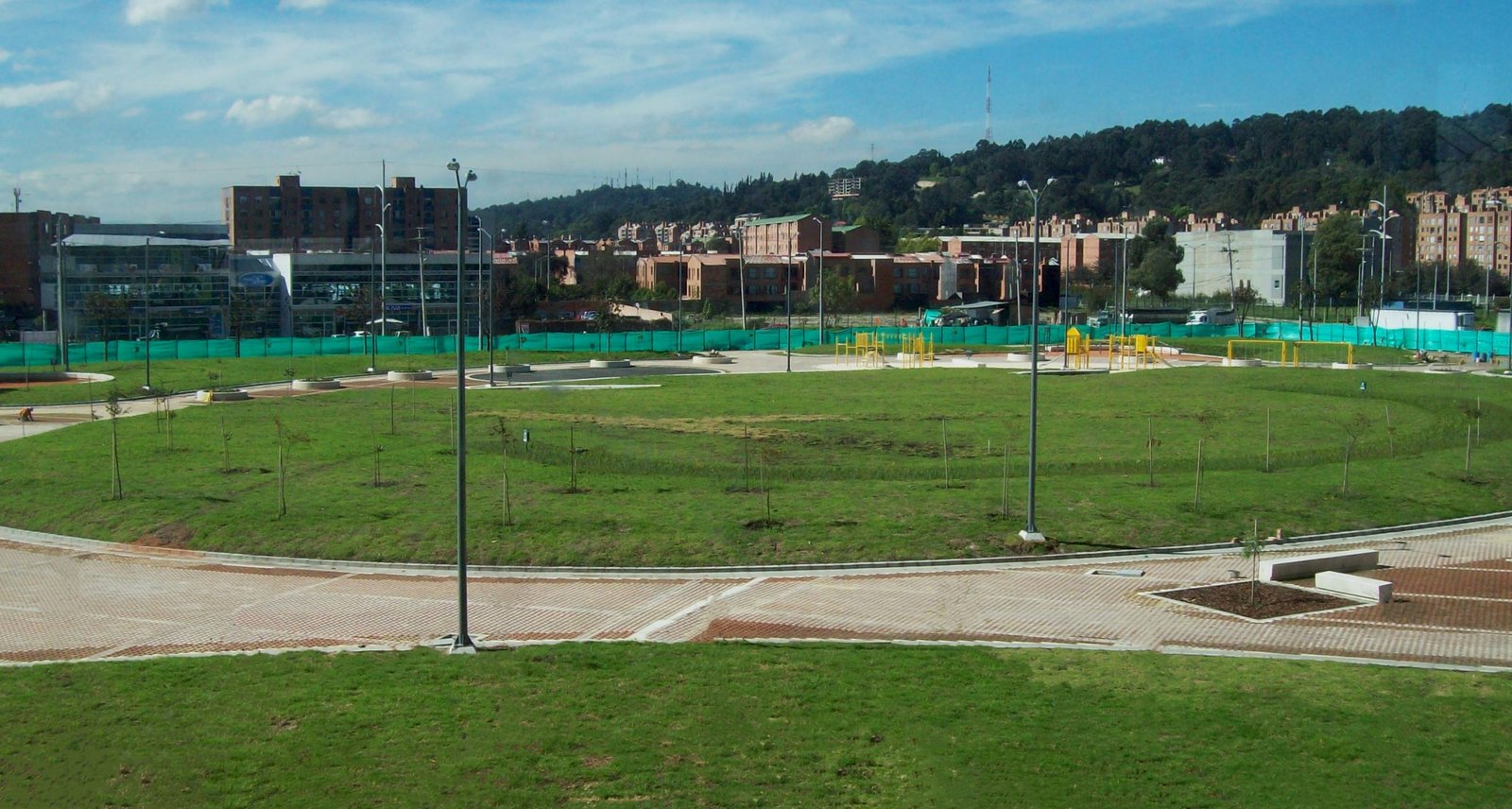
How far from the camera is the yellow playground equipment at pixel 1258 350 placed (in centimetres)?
7644

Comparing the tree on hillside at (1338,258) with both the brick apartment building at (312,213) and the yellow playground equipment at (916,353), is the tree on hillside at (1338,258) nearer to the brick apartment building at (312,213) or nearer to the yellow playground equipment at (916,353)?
the yellow playground equipment at (916,353)

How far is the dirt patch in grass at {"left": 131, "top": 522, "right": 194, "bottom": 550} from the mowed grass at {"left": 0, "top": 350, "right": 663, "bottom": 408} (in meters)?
26.4

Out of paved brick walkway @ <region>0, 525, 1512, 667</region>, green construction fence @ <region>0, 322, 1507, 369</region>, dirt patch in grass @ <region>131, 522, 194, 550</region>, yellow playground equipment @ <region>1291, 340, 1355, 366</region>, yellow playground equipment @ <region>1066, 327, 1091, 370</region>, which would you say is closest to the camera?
paved brick walkway @ <region>0, 525, 1512, 667</region>

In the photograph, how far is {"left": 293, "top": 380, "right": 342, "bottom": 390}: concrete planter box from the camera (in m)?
59.0

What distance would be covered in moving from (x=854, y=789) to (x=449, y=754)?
14.1ft

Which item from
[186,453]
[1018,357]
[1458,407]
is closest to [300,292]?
[1018,357]

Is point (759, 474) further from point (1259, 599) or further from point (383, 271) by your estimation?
point (383, 271)

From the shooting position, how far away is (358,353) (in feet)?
263

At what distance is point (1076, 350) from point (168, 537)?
52.3 metres

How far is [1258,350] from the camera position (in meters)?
81.9

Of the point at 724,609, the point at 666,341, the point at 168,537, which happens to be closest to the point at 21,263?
the point at 666,341

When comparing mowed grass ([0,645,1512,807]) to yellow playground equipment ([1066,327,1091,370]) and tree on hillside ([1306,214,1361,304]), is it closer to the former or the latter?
yellow playground equipment ([1066,327,1091,370])

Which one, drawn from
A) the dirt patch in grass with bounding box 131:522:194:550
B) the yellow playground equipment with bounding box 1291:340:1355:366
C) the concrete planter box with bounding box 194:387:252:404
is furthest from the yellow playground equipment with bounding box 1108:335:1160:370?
the dirt patch in grass with bounding box 131:522:194:550

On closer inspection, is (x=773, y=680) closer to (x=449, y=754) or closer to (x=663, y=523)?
(x=449, y=754)
